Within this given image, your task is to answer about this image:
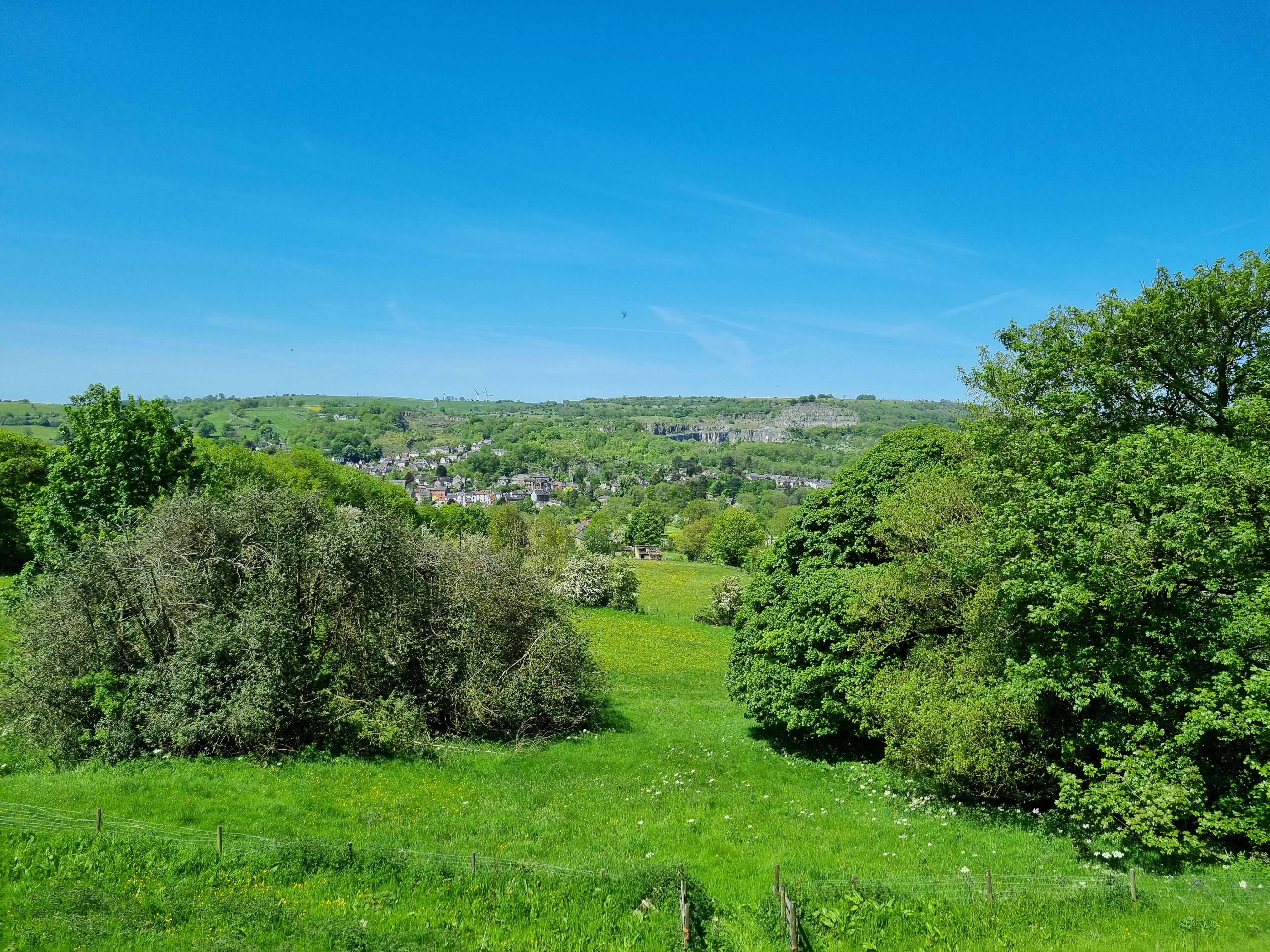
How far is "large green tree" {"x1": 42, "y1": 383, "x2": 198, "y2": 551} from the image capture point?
30.2 meters

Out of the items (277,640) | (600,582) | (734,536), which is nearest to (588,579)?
(600,582)

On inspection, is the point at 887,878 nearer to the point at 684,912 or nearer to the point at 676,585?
the point at 684,912

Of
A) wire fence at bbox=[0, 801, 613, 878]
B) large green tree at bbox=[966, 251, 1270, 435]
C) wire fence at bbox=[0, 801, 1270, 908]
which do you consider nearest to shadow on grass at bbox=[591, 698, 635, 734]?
wire fence at bbox=[0, 801, 1270, 908]

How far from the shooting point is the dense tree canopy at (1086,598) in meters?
13.5

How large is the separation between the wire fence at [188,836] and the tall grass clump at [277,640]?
4286 millimetres

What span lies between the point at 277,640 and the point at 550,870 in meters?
11.0

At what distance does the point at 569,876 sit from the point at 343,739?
10.7 metres

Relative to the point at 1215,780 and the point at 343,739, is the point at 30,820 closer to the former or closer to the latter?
the point at 343,739

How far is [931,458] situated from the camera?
1023 inches

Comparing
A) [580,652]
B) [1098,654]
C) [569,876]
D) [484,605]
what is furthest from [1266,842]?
[484,605]

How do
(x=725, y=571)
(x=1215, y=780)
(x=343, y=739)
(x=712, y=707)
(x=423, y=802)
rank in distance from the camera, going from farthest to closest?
(x=725, y=571) < (x=712, y=707) < (x=343, y=739) < (x=423, y=802) < (x=1215, y=780)

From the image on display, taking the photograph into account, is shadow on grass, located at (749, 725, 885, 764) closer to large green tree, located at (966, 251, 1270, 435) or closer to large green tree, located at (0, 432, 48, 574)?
large green tree, located at (966, 251, 1270, 435)

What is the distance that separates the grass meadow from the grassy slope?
153ft

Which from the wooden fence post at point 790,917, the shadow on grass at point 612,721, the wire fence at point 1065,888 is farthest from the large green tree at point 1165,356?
the shadow on grass at point 612,721
